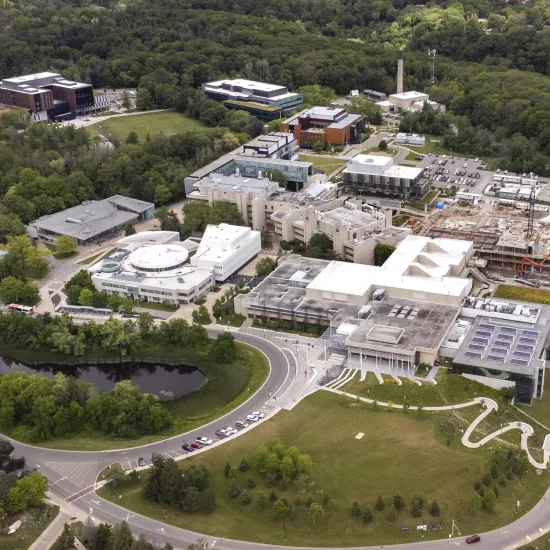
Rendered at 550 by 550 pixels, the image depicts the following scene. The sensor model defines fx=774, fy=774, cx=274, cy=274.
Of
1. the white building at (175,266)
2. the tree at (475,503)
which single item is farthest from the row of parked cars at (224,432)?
the white building at (175,266)

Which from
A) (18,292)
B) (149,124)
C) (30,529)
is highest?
(149,124)

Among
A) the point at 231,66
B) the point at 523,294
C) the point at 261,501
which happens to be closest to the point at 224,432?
the point at 261,501

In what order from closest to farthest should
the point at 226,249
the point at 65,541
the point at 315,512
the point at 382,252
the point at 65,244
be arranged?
the point at 65,541 → the point at 315,512 → the point at 382,252 → the point at 226,249 → the point at 65,244

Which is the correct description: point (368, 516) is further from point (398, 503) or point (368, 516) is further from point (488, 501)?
point (488, 501)

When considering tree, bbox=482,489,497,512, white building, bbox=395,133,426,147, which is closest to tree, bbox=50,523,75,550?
tree, bbox=482,489,497,512

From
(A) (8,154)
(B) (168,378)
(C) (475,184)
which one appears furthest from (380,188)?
(A) (8,154)
